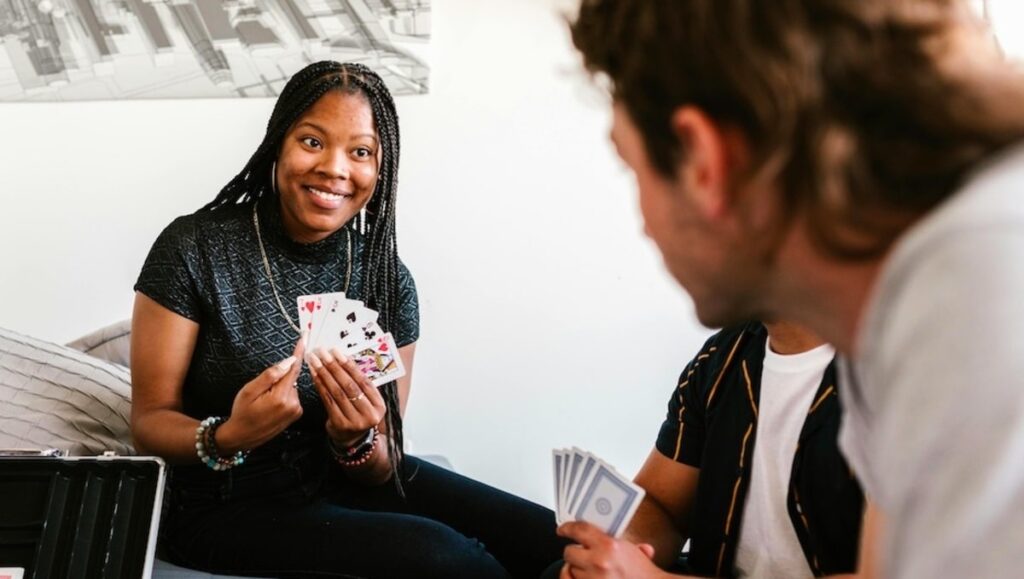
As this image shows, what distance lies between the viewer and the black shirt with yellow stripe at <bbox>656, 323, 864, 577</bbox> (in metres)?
1.30

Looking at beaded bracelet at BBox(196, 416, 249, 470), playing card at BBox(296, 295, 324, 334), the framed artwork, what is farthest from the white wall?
beaded bracelet at BBox(196, 416, 249, 470)

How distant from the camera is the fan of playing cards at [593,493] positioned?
4.50ft

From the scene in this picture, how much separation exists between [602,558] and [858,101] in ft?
2.94

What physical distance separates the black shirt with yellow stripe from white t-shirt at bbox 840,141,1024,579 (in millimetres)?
775

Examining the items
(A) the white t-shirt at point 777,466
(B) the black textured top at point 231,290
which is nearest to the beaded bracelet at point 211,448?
(B) the black textured top at point 231,290

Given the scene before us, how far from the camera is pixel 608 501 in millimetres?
1399

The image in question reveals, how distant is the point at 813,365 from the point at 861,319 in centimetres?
75

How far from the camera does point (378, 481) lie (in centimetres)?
190

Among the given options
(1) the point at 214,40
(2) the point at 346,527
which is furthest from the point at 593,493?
(1) the point at 214,40

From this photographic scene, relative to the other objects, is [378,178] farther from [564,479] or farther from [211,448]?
[564,479]

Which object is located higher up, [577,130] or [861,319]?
[577,130]

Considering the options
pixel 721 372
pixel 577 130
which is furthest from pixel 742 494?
pixel 577 130

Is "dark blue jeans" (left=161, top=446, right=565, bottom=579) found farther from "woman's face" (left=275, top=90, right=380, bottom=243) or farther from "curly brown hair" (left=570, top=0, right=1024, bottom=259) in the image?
"curly brown hair" (left=570, top=0, right=1024, bottom=259)

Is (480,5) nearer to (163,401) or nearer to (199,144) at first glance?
(199,144)
